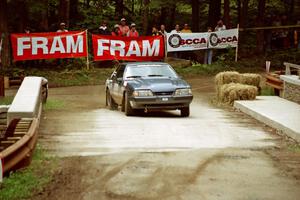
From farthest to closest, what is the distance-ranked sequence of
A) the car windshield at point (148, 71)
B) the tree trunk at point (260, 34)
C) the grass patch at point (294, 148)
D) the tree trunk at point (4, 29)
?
the tree trunk at point (260, 34) < the tree trunk at point (4, 29) < the car windshield at point (148, 71) < the grass patch at point (294, 148)

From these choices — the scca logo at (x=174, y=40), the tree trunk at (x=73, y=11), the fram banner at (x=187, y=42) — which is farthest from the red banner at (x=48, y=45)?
the tree trunk at (x=73, y=11)

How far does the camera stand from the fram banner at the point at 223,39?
99.1 feet

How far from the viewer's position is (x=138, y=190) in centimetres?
766

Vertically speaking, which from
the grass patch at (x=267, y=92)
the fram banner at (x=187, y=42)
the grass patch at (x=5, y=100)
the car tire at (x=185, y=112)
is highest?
the fram banner at (x=187, y=42)

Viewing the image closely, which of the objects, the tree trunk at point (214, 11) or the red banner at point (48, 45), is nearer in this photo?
the red banner at point (48, 45)

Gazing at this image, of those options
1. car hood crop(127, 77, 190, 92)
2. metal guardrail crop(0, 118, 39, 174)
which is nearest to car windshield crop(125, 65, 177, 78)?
car hood crop(127, 77, 190, 92)

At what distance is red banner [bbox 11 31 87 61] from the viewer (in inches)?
1063

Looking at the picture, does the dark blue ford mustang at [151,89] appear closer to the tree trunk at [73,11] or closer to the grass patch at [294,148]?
the grass patch at [294,148]

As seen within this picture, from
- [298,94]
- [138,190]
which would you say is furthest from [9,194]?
[298,94]

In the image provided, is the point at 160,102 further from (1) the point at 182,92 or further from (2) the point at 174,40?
(2) the point at 174,40

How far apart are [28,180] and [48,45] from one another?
65.6ft

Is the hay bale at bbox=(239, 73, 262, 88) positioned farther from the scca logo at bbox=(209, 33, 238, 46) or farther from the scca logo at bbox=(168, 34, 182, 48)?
the scca logo at bbox=(209, 33, 238, 46)

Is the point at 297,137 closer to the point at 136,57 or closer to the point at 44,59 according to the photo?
the point at 136,57

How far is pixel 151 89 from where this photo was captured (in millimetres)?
16391
